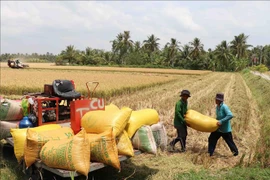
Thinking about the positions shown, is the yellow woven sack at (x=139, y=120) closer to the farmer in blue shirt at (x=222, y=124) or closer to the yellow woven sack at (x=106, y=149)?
the yellow woven sack at (x=106, y=149)

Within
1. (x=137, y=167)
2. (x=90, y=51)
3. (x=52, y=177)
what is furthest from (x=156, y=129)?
(x=90, y=51)

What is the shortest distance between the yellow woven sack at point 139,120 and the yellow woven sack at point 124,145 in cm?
28

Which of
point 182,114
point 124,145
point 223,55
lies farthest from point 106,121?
point 223,55

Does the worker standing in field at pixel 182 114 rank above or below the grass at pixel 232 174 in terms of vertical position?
above

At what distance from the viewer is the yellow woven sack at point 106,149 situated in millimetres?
3658

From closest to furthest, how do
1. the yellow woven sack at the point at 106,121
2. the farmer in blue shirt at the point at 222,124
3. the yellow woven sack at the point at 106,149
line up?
1. the yellow woven sack at the point at 106,149
2. the yellow woven sack at the point at 106,121
3. the farmer in blue shirt at the point at 222,124

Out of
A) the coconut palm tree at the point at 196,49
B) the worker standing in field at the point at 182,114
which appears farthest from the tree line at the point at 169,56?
the worker standing in field at the point at 182,114

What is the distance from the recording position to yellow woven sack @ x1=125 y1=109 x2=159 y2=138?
4434 millimetres

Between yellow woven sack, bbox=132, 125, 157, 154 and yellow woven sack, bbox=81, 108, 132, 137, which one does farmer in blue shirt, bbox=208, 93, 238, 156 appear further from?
yellow woven sack, bbox=81, 108, 132, 137

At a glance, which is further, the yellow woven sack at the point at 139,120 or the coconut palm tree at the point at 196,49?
the coconut palm tree at the point at 196,49

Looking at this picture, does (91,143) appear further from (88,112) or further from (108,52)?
(108,52)

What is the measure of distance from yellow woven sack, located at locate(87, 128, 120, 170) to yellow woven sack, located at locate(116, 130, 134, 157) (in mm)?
237

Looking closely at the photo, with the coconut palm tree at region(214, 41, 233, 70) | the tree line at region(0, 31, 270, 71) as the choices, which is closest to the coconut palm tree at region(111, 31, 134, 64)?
the tree line at region(0, 31, 270, 71)

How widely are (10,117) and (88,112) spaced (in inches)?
75.9
